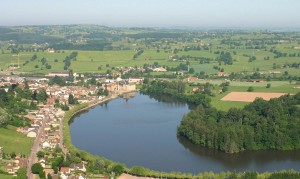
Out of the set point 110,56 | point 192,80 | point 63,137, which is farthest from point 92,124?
point 110,56

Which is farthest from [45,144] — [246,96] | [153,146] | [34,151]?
[246,96]

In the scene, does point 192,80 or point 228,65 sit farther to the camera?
point 228,65

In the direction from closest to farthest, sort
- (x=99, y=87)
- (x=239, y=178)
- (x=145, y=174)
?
(x=239, y=178) → (x=145, y=174) → (x=99, y=87)

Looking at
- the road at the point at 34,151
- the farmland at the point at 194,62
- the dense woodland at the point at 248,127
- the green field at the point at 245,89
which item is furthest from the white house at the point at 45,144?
the farmland at the point at 194,62

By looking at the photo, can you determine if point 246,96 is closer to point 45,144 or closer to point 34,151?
point 45,144

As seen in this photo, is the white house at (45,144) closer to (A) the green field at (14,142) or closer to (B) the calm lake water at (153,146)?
(A) the green field at (14,142)

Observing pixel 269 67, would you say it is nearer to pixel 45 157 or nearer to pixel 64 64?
pixel 64 64

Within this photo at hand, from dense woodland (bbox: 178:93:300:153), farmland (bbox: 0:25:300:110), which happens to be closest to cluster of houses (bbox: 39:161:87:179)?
dense woodland (bbox: 178:93:300:153)

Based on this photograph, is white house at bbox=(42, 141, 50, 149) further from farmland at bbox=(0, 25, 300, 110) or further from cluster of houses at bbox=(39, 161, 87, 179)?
farmland at bbox=(0, 25, 300, 110)
